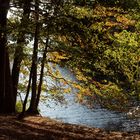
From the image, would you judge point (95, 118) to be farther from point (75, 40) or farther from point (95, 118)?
point (75, 40)

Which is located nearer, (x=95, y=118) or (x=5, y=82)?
(x=5, y=82)

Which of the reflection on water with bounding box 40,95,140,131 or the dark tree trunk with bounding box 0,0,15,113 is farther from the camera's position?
the reflection on water with bounding box 40,95,140,131

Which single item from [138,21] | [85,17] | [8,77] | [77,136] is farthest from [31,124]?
[138,21]

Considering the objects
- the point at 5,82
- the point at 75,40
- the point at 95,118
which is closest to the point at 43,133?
the point at 75,40

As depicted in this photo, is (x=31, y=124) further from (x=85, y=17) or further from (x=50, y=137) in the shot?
(x=85, y=17)

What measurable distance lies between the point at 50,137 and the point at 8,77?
6646 mm

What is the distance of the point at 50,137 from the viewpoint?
14.8 metres

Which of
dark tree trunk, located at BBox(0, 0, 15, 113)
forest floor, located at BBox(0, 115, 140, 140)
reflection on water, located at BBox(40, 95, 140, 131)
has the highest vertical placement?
dark tree trunk, located at BBox(0, 0, 15, 113)

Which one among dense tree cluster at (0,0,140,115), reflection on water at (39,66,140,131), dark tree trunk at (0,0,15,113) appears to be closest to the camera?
dense tree cluster at (0,0,140,115)

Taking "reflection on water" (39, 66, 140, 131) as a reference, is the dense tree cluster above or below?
above

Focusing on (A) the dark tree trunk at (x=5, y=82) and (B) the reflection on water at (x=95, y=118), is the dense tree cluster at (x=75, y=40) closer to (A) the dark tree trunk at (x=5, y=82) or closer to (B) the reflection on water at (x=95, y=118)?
(A) the dark tree trunk at (x=5, y=82)

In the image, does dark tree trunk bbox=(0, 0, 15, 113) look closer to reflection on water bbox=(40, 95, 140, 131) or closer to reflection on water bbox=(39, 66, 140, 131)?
reflection on water bbox=(39, 66, 140, 131)

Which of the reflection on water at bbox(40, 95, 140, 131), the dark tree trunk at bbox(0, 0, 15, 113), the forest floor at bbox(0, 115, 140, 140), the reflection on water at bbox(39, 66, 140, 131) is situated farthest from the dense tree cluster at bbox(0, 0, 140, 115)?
the reflection on water at bbox(40, 95, 140, 131)

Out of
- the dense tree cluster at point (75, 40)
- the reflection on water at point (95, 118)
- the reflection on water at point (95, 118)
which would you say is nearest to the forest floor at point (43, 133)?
the dense tree cluster at point (75, 40)
